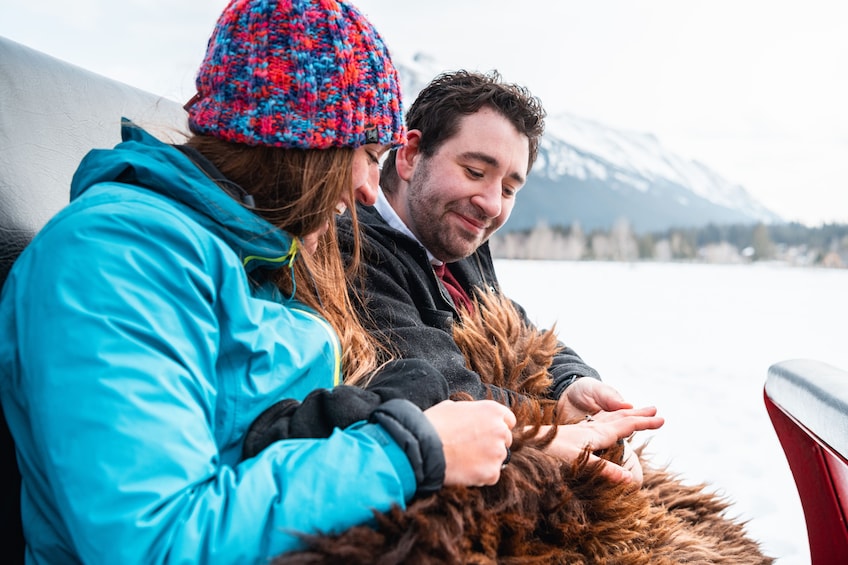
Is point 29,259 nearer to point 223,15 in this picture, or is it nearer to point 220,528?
point 220,528

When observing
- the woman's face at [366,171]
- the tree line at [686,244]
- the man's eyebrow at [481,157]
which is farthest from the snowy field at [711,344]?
the woman's face at [366,171]

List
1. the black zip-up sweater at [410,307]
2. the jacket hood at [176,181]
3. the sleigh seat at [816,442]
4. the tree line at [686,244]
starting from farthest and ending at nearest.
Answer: the tree line at [686,244] < the black zip-up sweater at [410,307] < the sleigh seat at [816,442] < the jacket hood at [176,181]

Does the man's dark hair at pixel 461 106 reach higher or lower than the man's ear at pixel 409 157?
higher

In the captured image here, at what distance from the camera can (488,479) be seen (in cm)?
92

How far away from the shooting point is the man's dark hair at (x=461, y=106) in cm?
201

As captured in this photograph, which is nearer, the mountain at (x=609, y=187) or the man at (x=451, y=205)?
the man at (x=451, y=205)

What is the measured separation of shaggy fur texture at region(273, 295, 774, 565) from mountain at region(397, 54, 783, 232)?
29.2ft

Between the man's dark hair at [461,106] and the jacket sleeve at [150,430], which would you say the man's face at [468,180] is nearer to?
the man's dark hair at [461,106]

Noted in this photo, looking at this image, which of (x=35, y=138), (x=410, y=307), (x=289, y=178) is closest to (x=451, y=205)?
(x=410, y=307)

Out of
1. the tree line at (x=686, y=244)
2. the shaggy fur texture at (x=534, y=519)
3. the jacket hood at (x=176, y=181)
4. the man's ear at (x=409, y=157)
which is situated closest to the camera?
the shaggy fur texture at (x=534, y=519)

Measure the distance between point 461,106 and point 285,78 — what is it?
1.10 m

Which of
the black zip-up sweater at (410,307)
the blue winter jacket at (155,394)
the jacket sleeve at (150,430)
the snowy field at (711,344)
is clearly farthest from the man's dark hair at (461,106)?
the jacket sleeve at (150,430)

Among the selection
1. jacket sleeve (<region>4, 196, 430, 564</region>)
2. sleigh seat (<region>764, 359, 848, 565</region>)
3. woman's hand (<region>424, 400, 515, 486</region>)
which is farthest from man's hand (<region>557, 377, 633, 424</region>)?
jacket sleeve (<region>4, 196, 430, 564</region>)

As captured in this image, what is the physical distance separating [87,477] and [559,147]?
1834cm
